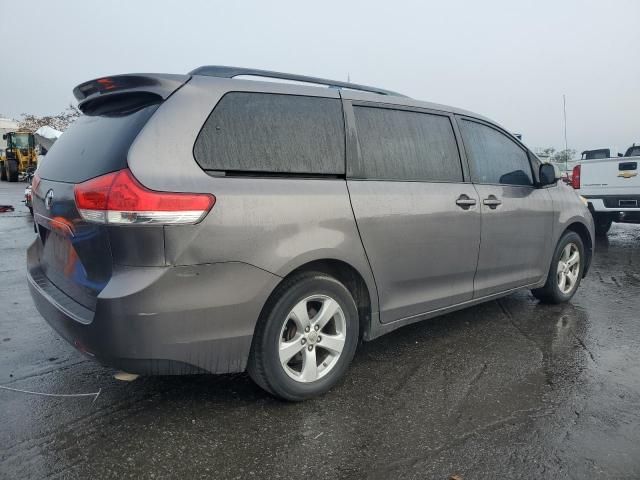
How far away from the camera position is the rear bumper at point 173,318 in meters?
2.30

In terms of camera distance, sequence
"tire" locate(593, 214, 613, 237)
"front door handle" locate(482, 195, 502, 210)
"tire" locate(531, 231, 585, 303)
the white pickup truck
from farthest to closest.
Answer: "tire" locate(593, 214, 613, 237)
the white pickup truck
"tire" locate(531, 231, 585, 303)
"front door handle" locate(482, 195, 502, 210)

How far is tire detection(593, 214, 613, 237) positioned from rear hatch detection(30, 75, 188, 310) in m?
9.04

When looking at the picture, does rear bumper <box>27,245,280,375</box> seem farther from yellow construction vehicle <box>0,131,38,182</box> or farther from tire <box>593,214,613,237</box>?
yellow construction vehicle <box>0,131,38,182</box>

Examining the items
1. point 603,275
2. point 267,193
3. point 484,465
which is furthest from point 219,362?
point 603,275

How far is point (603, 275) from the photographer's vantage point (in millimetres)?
6344

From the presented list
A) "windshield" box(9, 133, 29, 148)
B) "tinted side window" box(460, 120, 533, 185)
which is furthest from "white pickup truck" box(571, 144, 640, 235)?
"windshield" box(9, 133, 29, 148)

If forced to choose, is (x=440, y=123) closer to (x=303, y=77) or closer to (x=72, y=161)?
(x=303, y=77)

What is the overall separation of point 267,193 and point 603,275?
17.6 feet

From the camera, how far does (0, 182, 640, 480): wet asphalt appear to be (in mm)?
2297

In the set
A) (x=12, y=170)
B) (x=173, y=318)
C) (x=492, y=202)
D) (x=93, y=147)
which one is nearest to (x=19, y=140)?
(x=12, y=170)

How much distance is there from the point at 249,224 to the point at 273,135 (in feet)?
1.85

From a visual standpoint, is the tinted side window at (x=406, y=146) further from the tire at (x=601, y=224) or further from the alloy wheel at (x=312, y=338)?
the tire at (x=601, y=224)

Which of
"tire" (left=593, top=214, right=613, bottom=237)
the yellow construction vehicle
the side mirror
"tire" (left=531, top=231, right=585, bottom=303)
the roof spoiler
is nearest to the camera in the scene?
the roof spoiler

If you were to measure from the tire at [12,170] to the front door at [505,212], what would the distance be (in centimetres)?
3281
